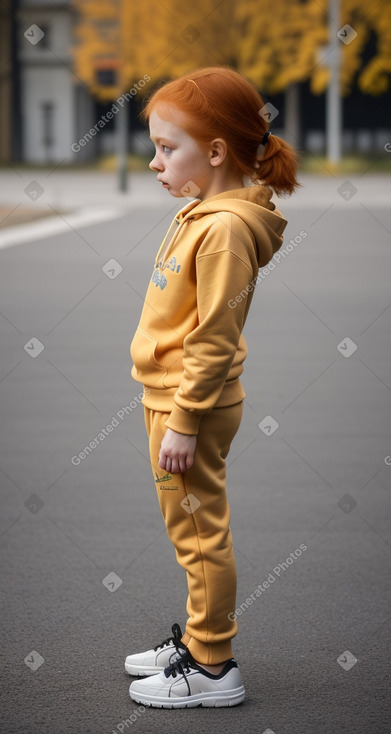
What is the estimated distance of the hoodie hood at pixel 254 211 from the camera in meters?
3.07

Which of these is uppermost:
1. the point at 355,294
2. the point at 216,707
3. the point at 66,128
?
the point at 355,294

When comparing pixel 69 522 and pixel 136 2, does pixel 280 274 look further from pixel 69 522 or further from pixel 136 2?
pixel 136 2

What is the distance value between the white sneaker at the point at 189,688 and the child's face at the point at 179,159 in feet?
4.32

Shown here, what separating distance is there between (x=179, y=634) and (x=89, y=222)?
17.0 meters

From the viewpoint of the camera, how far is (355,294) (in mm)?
11656

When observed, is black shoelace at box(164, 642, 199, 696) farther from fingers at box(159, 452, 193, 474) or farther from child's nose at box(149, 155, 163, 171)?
child's nose at box(149, 155, 163, 171)

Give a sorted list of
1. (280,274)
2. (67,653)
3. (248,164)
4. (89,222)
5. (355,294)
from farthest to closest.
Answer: (89,222) < (280,274) < (355,294) < (67,653) < (248,164)

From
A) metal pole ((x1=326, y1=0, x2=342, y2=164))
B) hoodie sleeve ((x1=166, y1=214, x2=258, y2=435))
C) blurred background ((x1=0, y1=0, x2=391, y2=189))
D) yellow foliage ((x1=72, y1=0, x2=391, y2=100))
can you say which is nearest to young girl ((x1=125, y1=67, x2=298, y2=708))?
hoodie sleeve ((x1=166, y1=214, x2=258, y2=435))

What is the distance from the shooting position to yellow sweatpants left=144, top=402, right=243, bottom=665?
3.17m

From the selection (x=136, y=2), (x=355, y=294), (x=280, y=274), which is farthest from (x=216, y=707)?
(x=136, y=2)

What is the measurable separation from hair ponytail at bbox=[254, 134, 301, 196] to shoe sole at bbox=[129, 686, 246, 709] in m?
1.43

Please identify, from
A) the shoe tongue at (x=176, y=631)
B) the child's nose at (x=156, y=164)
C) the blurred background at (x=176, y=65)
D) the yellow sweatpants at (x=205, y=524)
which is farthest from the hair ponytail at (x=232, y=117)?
the blurred background at (x=176, y=65)

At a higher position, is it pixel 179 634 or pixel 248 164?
pixel 248 164

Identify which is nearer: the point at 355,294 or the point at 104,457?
the point at 104,457
